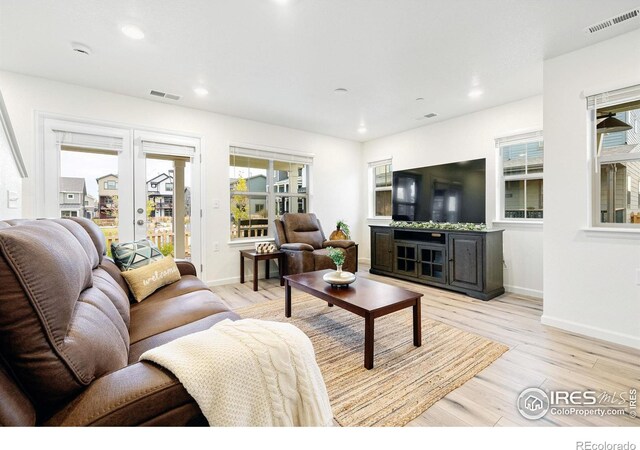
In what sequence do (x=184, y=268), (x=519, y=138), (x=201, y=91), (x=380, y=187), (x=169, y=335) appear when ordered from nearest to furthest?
(x=169, y=335) → (x=184, y=268) → (x=201, y=91) → (x=519, y=138) → (x=380, y=187)

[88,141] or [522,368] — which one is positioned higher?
[88,141]

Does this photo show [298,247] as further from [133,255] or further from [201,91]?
[201,91]

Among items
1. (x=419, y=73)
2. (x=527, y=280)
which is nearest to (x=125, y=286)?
(x=419, y=73)

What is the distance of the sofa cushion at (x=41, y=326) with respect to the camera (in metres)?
0.70

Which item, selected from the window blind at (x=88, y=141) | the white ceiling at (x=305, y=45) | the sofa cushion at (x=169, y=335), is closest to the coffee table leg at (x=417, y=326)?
the sofa cushion at (x=169, y=335)

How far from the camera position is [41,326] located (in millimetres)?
729

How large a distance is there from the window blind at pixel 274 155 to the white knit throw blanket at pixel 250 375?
3.85 meters

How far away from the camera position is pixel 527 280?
3.59 m

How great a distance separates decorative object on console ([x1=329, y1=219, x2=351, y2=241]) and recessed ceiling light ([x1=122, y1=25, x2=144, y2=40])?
3.70m

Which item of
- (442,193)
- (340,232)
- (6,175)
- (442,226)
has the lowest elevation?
(340,232)

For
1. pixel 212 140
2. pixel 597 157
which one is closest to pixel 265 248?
pixel 212 140

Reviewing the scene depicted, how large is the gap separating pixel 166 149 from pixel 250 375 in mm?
3722

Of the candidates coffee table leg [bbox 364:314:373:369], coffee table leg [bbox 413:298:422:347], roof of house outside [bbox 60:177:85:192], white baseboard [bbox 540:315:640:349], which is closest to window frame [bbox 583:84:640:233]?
white baseboard [bbox 540:315:640:349]

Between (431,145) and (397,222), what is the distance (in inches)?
54.0
